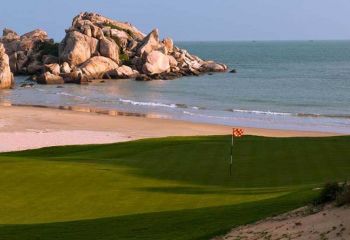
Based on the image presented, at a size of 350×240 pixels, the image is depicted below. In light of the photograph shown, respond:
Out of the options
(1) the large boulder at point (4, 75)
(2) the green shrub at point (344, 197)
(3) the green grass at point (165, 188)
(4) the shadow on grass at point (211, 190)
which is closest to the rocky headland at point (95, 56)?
(1) the large boulder at point (4, 75)

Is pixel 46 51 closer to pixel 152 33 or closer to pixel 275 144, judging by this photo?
pixel 152 33

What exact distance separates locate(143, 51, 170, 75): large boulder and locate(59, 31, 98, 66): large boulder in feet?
30.7

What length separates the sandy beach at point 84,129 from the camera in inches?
1708

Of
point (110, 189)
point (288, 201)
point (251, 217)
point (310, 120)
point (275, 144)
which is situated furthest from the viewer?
point (310, 120)

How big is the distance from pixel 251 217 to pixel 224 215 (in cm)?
98

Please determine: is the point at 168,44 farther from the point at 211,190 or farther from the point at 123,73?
the point at 211,190

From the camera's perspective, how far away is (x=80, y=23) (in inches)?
4400

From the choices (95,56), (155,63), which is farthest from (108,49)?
(155,63)

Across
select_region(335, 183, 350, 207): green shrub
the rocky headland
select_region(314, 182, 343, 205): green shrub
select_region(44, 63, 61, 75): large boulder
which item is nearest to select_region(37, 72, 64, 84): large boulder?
the rocky headland

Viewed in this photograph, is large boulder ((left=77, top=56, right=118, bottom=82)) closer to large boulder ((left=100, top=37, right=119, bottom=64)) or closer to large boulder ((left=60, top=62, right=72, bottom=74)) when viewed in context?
large boulder ((left=100, top=37, right=119, bottom=64))

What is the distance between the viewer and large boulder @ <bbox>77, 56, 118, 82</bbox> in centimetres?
10131

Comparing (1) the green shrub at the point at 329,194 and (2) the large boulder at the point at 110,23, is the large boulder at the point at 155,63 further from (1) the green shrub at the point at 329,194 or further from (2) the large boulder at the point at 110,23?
(1) the green shrub at the point at 329,194

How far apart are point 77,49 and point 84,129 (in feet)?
182

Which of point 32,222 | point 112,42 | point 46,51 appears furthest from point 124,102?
point 32,222
